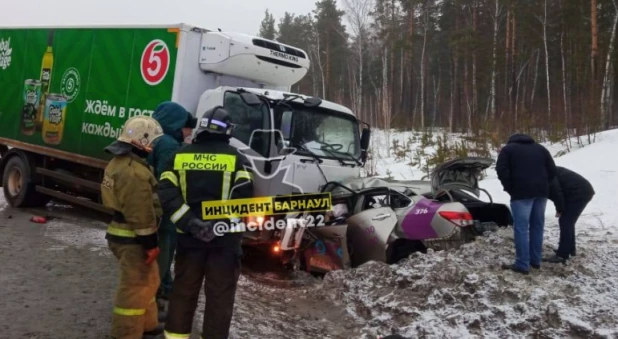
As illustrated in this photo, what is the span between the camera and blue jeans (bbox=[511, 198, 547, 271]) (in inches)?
217

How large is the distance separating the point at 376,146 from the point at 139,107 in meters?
13.9

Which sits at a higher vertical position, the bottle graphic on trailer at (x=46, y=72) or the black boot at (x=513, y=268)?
the bottle graphic on trailer at (x=46, y=72)

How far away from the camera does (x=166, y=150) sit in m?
4.29

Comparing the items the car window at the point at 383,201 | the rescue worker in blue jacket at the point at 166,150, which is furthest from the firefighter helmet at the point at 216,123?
the car window at the point at 383,201

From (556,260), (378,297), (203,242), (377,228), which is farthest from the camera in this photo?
(556,260)

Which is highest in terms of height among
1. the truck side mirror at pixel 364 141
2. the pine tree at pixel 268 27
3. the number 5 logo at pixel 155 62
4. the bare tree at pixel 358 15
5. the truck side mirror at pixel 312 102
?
the pine tree at pixel 268 27

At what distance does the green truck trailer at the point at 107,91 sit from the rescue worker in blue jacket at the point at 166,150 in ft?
5.78

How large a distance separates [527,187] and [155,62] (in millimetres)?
5262

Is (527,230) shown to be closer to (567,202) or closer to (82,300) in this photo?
(567,202)

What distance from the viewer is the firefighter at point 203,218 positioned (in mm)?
3482

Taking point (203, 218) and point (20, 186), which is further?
point (20, 186)

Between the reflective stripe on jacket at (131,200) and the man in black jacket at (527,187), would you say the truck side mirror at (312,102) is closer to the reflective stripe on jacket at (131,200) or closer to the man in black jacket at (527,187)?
the man in black jacket at (527,187)

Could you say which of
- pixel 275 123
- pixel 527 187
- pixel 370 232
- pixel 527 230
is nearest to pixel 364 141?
pixel 275 123

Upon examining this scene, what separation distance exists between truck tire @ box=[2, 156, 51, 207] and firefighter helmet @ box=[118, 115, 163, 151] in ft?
21.0
